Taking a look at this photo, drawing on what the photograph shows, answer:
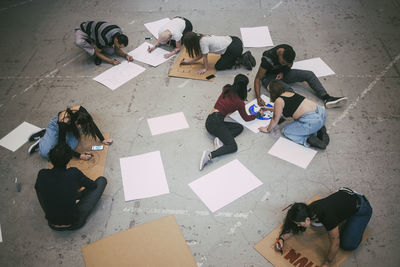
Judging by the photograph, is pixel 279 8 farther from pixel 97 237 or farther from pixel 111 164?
pixel 97 237

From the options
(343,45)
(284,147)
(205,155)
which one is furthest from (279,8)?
(205,155)

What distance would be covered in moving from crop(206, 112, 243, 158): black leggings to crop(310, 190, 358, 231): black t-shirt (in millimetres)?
1132

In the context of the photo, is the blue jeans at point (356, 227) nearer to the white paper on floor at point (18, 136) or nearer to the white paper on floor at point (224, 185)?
the white paper on floor at point (224, 185)

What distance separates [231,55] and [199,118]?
1150 millimetres

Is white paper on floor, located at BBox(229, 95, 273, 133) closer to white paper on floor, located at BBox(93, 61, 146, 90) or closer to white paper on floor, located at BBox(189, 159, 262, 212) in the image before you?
white paper on floor, located at BBox(189, 159, 262, 212)

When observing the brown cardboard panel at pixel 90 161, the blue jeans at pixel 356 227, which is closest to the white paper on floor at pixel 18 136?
the brown cardboard panel at pixel 90 161

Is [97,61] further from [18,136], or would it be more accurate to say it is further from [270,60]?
[270,60]

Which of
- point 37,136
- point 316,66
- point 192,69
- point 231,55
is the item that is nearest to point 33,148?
point 37,136

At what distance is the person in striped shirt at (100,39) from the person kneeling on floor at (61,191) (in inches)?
88.1

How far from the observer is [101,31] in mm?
4043

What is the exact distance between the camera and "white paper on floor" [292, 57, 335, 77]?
13.0 feet

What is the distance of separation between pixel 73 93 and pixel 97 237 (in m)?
2.26

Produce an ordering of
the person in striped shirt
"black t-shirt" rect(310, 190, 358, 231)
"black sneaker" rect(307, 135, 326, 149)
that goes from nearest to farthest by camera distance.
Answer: "black t-shirt" rect(310, 190, 358, 231), "black sneaker" rect(307, 135, 326, 149), the person in striped shirt

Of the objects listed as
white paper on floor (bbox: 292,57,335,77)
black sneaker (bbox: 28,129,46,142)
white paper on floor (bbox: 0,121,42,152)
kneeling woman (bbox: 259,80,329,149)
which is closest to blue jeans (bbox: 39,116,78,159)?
black sneaker (bbox: 28,129,46,142)
